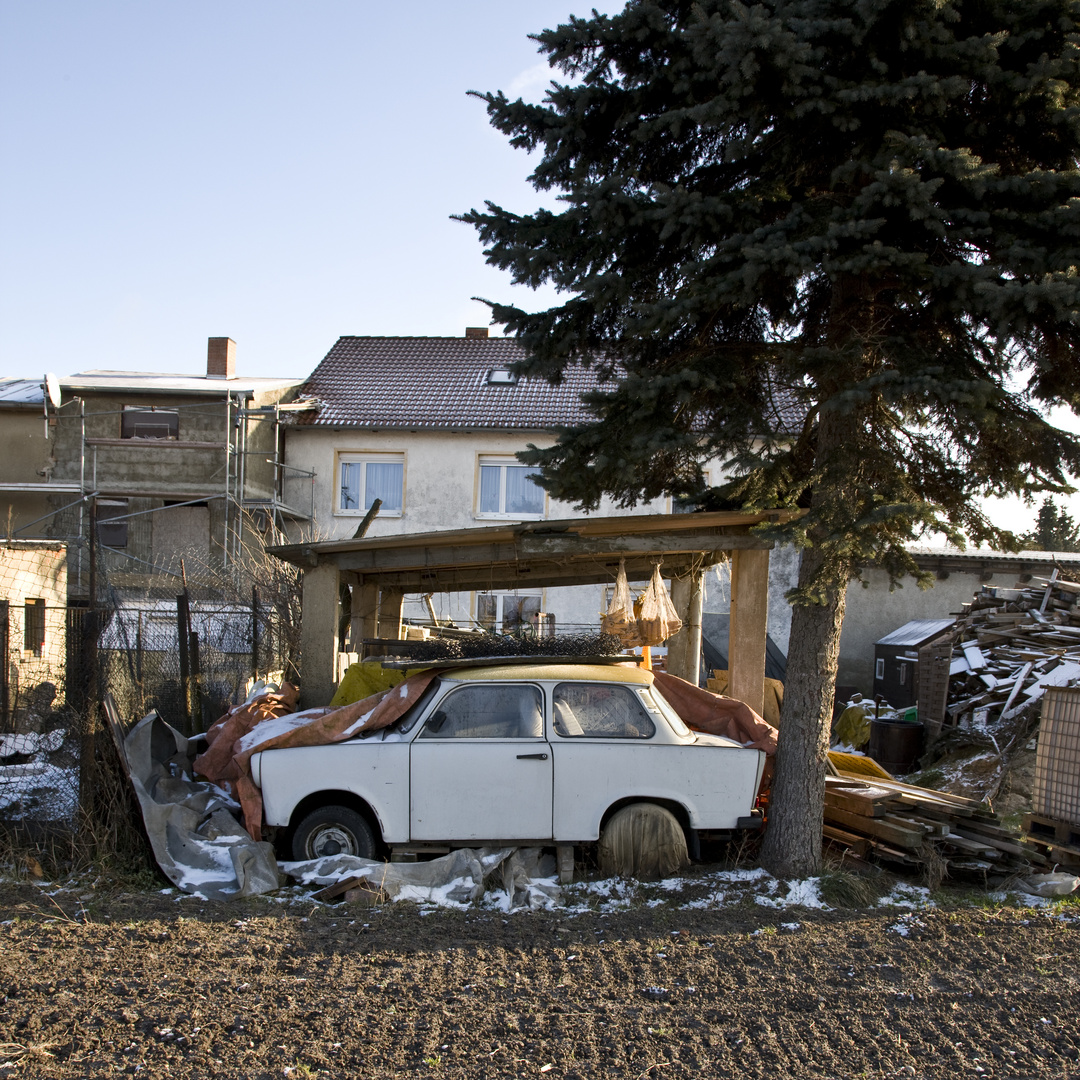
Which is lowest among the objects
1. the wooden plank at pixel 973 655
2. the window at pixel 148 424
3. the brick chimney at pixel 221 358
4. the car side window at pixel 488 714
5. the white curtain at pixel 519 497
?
the wooden plank at pixel 973 655

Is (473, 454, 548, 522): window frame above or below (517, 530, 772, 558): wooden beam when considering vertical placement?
above

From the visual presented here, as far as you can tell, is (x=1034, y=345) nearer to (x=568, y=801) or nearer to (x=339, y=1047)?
(x=568, y=801)

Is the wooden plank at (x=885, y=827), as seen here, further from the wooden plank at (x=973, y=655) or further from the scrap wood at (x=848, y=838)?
the wooden plank at (x=973, y=655)

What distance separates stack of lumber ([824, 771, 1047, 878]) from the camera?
7.09 metres

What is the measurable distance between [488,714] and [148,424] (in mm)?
18260

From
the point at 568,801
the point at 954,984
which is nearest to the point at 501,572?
the point at 568,801

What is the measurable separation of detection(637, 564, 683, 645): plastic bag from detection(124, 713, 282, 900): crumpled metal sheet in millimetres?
4113

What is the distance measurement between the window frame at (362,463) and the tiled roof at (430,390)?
0.76m

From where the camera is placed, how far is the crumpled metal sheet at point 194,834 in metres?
6.30

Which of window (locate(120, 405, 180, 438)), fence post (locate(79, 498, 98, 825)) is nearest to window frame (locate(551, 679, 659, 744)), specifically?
fence post (locate(79, 498, 98, 825))

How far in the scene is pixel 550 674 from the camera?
711 cm

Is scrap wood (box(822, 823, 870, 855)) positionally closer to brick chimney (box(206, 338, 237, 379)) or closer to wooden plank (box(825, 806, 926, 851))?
wooden plank (box(825, 806, 926, 851))

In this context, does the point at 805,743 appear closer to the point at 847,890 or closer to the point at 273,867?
the point at 847,890

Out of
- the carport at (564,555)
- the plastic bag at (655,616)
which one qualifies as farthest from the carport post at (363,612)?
the plastic bag at (655,616)
